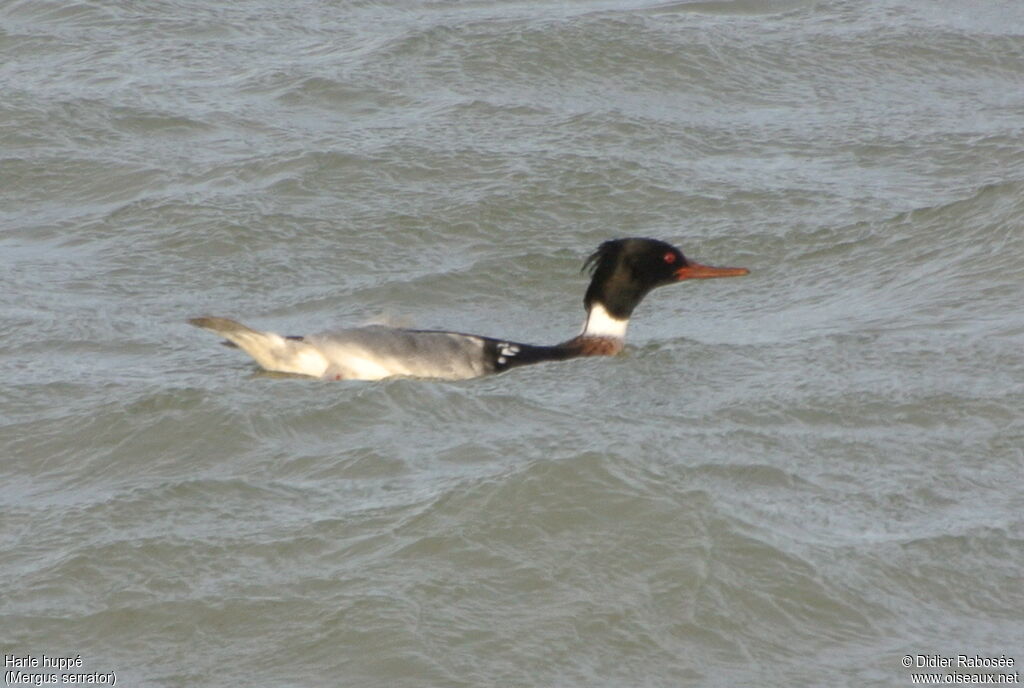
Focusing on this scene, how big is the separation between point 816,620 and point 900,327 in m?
3.36

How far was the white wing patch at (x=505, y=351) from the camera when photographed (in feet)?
28.9

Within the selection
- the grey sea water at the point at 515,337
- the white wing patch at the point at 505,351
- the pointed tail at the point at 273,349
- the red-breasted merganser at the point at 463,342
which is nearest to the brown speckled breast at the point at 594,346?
the red-breasted merganser at the point at 463,342

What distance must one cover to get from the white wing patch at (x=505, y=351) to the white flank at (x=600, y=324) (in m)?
0.65

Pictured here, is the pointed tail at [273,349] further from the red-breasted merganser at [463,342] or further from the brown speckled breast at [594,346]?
the brown speckled breast at [594,346]

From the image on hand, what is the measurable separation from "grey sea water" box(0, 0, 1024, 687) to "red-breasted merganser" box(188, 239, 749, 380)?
14 centimetres

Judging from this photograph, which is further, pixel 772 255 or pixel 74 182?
pixel 74 182

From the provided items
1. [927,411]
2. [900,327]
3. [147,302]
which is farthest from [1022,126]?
[147,302]

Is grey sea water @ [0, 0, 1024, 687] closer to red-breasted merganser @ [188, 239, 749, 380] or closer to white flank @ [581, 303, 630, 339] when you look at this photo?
red-breasted merganser @ [188, 239, 749, 380]

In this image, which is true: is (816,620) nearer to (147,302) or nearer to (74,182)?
(147,302)

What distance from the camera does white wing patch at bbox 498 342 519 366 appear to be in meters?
8.80

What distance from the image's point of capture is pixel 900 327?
30.1 ft

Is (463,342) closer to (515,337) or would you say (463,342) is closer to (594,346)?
(594,346)

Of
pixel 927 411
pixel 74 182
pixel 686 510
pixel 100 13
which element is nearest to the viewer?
pixel 686 510

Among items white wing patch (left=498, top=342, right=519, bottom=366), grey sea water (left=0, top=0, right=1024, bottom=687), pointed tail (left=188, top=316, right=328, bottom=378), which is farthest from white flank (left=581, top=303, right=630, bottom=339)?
pointed tail (left=188, top=316, right=328, bottom=378)
